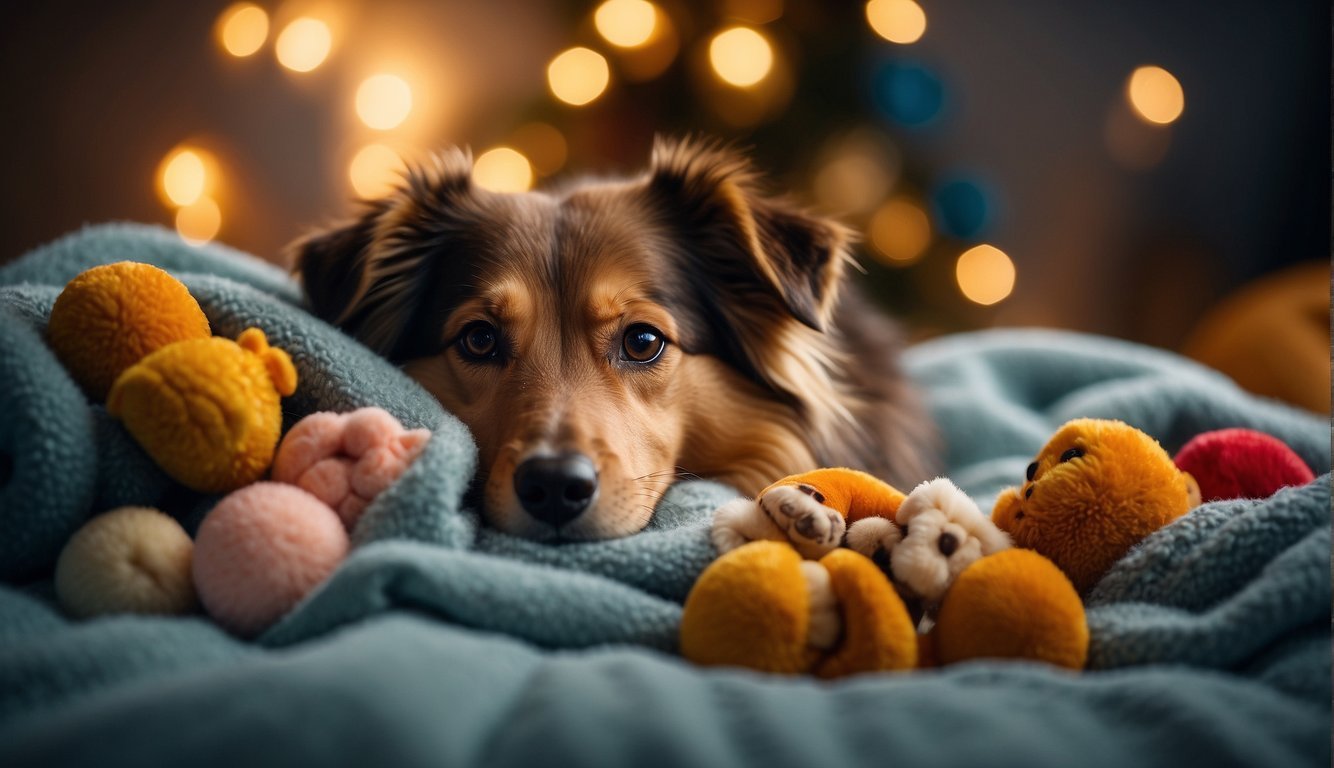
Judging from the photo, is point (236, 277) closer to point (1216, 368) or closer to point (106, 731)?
point (106, 731)

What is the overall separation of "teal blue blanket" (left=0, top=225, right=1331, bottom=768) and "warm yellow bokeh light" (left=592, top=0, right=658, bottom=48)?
7.82 feet

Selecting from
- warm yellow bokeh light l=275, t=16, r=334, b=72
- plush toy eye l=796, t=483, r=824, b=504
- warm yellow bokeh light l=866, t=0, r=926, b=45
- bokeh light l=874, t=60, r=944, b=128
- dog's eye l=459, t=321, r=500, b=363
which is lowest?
plush toy eye l=796, t=483, r=824, b=504

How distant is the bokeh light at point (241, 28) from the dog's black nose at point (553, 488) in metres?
3.51

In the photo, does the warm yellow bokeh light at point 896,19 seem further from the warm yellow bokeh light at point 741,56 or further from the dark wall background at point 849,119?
the warm yellow bokeh light at point 741,56

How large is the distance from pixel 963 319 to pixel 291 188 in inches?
127

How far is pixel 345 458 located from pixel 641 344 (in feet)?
2.18

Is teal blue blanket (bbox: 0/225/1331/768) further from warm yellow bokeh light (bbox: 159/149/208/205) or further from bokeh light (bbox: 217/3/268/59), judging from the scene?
bokeh light (bbox: 217/3/268/59)

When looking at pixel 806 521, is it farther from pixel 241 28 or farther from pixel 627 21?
pixel 241 28

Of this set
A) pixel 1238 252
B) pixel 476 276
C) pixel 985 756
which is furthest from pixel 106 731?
pixel 1238 252

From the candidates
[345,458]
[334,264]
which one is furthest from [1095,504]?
[334,264]

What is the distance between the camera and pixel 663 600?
1.11 metres

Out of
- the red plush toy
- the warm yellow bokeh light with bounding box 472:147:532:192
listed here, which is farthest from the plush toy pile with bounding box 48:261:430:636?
the warm yellow bokeh light with bounding box 472:147:532:192

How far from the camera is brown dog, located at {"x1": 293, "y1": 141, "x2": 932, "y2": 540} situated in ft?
5.32

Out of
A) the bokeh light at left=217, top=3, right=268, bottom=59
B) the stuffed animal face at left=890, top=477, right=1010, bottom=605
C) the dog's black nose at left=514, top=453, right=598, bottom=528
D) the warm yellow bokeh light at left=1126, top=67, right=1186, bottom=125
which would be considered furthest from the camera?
the warm yellow bokeh light at left=1126, top=67, right=1186, bottom=125
